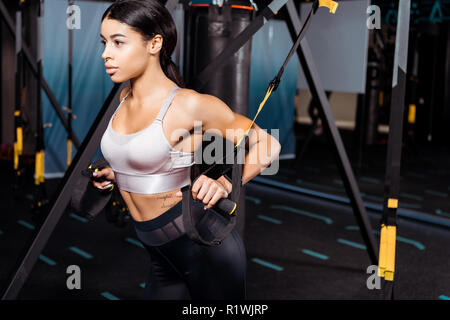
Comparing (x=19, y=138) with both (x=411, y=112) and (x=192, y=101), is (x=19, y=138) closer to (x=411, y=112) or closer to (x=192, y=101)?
(x=192, y=101)

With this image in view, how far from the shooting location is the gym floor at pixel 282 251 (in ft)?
10.9

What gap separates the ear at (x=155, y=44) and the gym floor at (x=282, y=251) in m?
1.26

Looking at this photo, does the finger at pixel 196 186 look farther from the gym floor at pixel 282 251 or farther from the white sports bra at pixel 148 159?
the gym floor at pixel 282 251

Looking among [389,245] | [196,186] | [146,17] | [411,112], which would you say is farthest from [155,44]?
[411,112]

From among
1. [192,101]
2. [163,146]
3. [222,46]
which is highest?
[222,46]

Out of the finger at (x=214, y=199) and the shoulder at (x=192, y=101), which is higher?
the shoulder at (x=192, y=101)

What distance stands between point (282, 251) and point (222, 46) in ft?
6.16

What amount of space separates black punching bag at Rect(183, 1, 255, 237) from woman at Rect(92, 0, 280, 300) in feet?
2.84

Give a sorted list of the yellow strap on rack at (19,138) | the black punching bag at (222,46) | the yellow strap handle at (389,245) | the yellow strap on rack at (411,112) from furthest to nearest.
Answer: the yellow strap on rack at (411,112) → the yellow strap on rack at (19,138) → the black punching bag at (222,46) → the yellow strap handle at (389,245)

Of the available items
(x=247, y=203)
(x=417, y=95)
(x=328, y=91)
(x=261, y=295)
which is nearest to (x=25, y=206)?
(x=247, y=203)

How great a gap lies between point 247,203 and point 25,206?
2.00m

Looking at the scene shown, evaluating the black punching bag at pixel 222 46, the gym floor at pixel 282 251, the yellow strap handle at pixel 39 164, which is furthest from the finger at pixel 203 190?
the yellow strap handle at pixel 39 164

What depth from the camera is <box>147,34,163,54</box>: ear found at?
157cm

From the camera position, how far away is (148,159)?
1.57 metres
